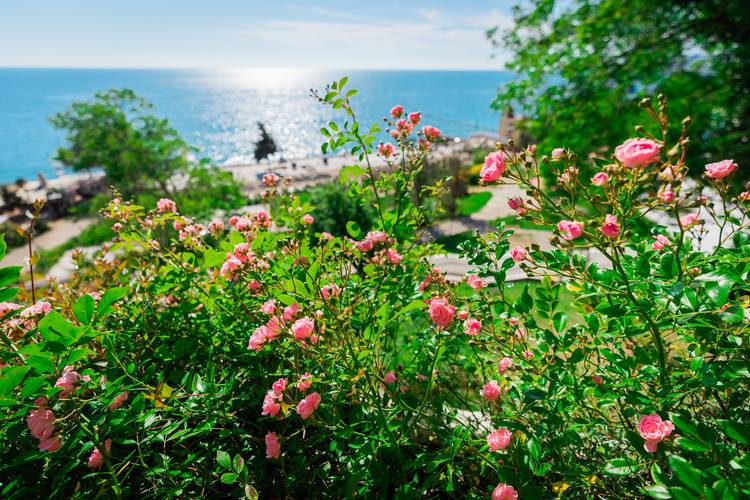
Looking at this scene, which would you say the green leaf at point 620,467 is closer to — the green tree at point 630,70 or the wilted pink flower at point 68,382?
the wilted pink flower at point 68,382

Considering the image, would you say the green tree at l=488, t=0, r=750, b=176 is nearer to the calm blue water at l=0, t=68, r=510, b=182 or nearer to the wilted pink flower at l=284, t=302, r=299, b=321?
the wilted pink flower at l=284, t=302, r=299, b=321

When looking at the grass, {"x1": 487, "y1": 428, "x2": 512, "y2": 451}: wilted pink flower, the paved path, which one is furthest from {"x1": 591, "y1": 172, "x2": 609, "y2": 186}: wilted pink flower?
the paved path

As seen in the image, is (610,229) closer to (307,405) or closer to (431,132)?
(307,405)

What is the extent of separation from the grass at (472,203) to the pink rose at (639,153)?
661 inches

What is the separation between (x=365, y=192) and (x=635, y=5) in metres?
11.3

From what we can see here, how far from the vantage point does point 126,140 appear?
16.7 meters

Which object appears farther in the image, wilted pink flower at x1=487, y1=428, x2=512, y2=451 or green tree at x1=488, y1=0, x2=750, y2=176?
green tree at x1=488, y1=0, x2=750, y2=176

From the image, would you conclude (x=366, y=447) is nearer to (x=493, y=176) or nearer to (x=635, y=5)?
(x=493, y=176)

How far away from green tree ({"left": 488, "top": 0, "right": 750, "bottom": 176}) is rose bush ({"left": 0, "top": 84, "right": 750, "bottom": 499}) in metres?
9.67

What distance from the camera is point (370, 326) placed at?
1.71m

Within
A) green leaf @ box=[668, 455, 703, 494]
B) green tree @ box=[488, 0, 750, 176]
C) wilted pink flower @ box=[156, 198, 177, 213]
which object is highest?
green tree @ box=[488, 0, 750, 176]

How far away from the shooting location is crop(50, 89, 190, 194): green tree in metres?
16.1

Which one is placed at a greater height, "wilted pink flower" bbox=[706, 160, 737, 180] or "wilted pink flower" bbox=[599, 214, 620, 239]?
"wilted pink flower" bbox=[706, 160, 737, 180]

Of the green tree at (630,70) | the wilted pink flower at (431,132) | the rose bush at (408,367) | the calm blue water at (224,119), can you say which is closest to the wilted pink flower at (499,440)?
the rose bush at (408,367)
